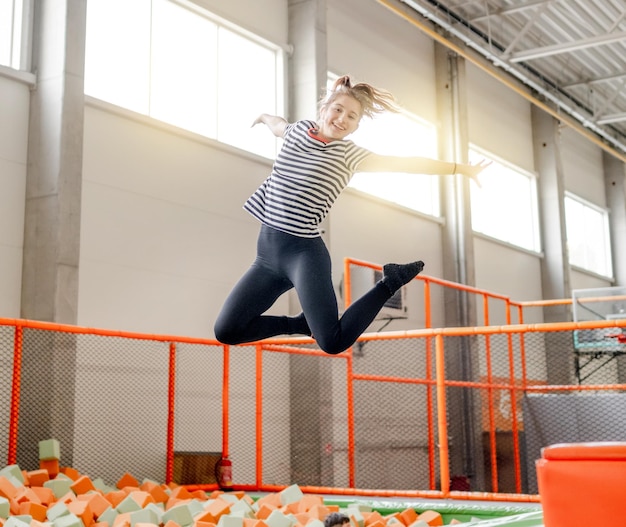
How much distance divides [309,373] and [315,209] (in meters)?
5.53

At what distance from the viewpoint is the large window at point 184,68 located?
7359 mm

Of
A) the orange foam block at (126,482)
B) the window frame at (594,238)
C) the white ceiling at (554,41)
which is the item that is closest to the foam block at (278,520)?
the orange foam block at (126,482)

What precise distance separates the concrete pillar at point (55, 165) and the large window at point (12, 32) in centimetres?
12

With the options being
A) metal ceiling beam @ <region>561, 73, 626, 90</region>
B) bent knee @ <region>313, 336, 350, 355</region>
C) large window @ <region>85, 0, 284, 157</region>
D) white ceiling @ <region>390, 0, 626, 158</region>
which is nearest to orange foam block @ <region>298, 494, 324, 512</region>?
bent knee @ <region>313, 336, 350, 355</region>

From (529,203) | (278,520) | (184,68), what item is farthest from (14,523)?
(529,203)

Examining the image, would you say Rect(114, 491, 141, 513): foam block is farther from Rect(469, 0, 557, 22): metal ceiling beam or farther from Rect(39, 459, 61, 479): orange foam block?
Rect(469, 0, 557, 22): metal ceiling beam

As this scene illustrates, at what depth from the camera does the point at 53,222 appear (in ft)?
21.0

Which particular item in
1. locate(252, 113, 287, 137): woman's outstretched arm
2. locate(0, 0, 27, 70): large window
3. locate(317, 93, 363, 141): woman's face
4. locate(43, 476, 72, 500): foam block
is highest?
locate(0, 0, 27, 70): large window

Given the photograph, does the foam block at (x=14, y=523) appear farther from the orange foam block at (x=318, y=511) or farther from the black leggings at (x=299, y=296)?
the orange foam block at (x=318, y=511)

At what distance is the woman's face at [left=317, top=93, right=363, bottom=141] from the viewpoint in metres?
3.27

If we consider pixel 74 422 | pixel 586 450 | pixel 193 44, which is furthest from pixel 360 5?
pixel 586 450

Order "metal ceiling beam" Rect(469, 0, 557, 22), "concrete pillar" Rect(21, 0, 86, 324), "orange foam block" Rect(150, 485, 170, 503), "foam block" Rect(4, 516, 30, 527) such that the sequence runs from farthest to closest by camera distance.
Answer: "metal ceiling beam" Rect(469, 0, 557, 22) < "concrete pillar" Rect(21, 0, 86, 324) < "orange foam block" Rect(150, 485, 170, 503) < "foam block" Rect(4, 516, 30, 527)

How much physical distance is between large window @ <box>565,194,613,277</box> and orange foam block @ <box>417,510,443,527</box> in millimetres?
11030

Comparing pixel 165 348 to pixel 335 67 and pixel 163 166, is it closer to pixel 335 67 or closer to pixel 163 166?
pixel 163 166
